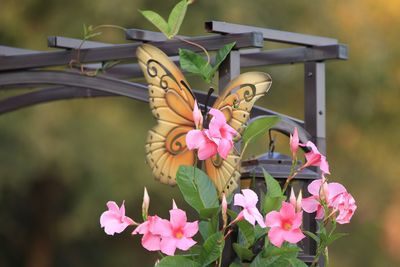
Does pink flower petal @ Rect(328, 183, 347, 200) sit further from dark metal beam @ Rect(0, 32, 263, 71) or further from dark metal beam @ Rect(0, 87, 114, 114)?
dark metal beam @ Rect(0, 87, 114, 114)

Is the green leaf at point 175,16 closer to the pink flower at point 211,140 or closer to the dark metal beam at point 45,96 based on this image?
the pink flower at point 211,140

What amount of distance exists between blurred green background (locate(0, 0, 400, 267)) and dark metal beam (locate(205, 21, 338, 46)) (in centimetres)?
410

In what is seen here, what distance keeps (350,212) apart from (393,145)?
658 cm

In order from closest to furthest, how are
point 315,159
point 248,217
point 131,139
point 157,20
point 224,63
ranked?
point 248,217
point 315,159
point 157,20
point 224,63
point 131,139

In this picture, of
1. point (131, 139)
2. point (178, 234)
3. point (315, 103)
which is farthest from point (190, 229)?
point (131, 139)

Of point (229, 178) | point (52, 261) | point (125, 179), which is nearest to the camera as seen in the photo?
point (229, 178)

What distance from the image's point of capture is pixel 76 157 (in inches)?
318

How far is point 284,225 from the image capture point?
2553mm

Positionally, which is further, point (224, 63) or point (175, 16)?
point (224, 63)

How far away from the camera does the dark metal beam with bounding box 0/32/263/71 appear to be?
3197mm

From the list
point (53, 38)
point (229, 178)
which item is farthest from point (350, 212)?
point (53, 38)

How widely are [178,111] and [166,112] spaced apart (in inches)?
1.4

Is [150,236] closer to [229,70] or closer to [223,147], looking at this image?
[223,147]

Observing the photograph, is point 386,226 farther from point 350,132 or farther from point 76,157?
point 76,157
